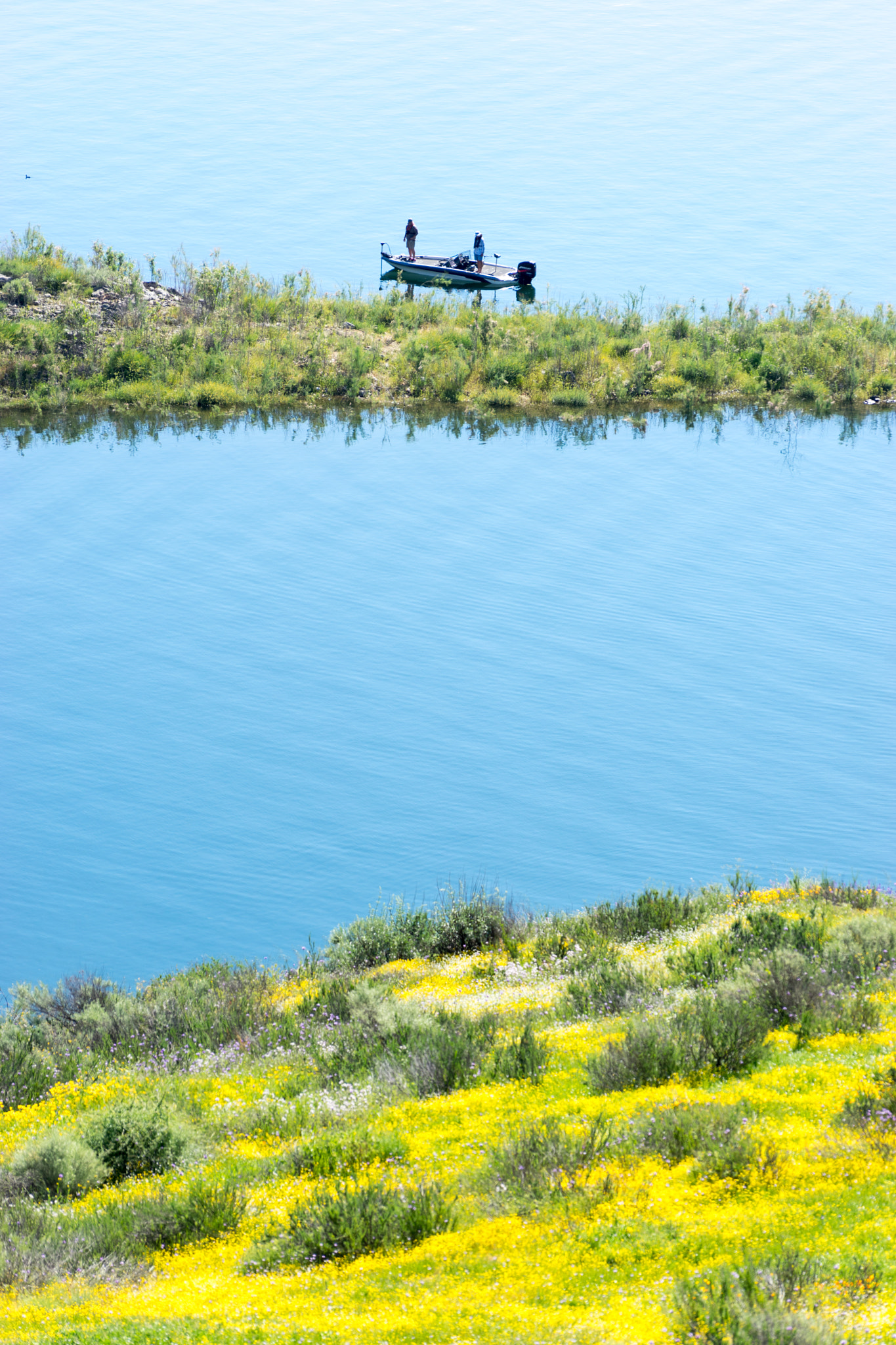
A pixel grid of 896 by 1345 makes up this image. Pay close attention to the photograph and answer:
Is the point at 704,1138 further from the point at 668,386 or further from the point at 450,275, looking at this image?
the point at 450,275

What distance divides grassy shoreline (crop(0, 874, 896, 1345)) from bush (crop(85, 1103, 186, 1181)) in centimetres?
2

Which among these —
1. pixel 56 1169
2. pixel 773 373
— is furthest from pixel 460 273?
pixel 56 1169

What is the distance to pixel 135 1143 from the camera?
438 inches

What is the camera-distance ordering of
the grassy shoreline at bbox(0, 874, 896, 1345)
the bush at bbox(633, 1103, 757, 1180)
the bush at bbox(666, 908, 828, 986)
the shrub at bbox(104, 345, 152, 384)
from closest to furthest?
1. the grassy shoreline at bbox(0, 874, 896, 1345)
2. the bush at bbox(633, 1103, 757, 1180)
3. the bush at bbox(666, 908, 828, 986)
4. the shrub at bbox(104, 345, 152, 384)

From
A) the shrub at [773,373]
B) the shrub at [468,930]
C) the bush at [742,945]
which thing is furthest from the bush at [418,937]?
the shrub at [773,373]

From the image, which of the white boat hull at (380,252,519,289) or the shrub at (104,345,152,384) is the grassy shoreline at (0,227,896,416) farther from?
the white boat hull at (380,252,519,289)

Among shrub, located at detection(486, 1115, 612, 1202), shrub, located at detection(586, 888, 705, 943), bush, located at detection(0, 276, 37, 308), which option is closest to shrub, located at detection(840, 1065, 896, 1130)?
shrub, located at detection(486, 1115, 612, 1202)

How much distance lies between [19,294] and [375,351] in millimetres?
10234

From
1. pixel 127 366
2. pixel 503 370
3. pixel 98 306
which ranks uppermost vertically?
pixel 98 306

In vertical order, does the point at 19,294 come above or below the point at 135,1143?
above

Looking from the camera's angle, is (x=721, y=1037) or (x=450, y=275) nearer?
(x=721, y=1037)

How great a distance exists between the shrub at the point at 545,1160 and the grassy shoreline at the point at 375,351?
29.6m

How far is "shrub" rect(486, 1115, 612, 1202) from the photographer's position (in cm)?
970

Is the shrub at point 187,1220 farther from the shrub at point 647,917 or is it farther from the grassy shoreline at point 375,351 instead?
the grassy shoreline at point 375,351
